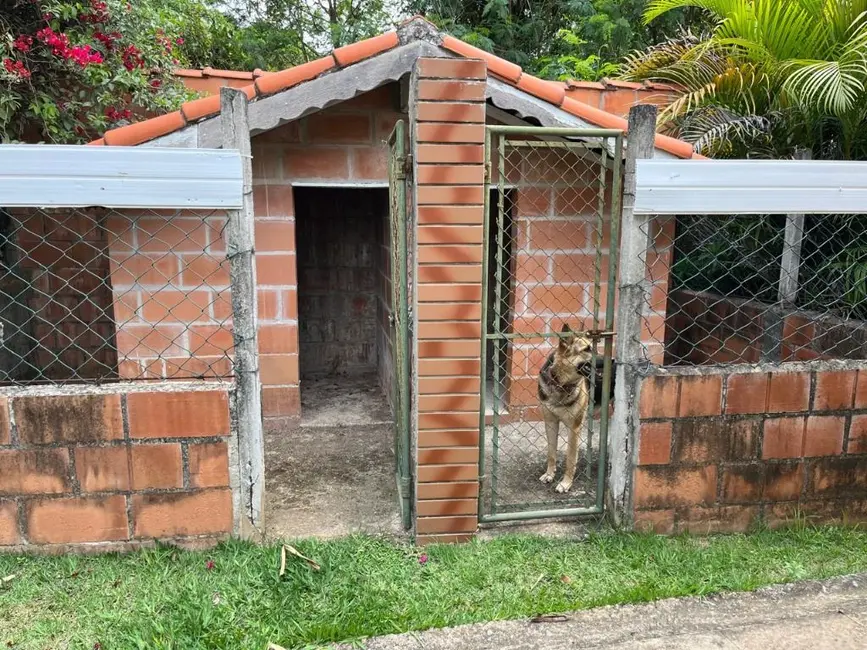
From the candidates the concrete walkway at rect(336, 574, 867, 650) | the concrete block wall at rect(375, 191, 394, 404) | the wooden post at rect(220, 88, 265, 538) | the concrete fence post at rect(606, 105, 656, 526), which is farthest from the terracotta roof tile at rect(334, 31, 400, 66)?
the concrete walkway at rect(336, 574, 867, 650)

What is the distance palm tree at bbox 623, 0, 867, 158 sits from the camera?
410 cm

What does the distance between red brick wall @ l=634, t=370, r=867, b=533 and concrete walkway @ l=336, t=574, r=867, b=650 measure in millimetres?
505

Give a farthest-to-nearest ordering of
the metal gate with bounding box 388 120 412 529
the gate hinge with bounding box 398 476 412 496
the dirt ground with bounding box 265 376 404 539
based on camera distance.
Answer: the dirt ground with bounding box 265 376 404 539, the gate hinge with bounding box 398 476 412 496, the metal gate with bounding box 388 120 412 529

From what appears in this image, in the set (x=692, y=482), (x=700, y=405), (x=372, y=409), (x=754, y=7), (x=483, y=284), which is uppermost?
(x=754, y=7)

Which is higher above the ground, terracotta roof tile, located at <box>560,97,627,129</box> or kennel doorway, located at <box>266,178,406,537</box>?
terracotta roof tile, located at <box>560,97,627,129</box>

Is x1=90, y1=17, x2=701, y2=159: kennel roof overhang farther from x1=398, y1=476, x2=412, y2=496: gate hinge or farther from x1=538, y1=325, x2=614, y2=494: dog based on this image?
x1=398, y1=476, x2=412, y2=496: gate hinge

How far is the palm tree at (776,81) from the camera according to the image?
161 inches

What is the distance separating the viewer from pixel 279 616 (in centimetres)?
260

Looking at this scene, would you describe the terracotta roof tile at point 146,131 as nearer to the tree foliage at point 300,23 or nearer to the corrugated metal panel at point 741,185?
the corrugated metal panel at point 741,185

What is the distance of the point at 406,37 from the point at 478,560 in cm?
322

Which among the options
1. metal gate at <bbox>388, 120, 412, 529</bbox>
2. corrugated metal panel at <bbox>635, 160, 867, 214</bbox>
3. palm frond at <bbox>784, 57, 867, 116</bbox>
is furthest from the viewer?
palm frond at <bbox>784, 57, 867, 116</bbox>

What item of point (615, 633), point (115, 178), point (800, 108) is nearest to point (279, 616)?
point (615, 633)

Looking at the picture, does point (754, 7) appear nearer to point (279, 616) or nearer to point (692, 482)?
point (692, 482)

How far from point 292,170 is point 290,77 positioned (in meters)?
0.96
